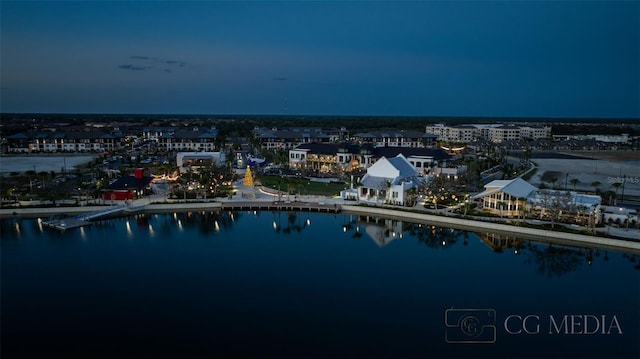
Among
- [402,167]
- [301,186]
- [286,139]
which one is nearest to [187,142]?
[286,139]

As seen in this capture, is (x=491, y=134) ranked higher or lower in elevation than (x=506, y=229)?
higher

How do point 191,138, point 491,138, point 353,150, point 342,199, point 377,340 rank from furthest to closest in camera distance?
1. point 491,138
2. point 191,138
3. point 353,150
4. point 342,199
5. point 377,340

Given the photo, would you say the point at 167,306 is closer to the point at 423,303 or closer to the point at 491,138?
the point at 423,303

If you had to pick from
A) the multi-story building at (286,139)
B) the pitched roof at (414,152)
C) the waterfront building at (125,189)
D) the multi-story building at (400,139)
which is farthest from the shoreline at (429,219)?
the multi-story building at (400,139)

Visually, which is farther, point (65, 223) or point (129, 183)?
point (129, 183)

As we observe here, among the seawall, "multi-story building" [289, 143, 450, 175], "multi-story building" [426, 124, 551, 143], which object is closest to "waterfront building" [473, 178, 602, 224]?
the seawall

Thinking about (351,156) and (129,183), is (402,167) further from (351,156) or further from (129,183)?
(129,183)

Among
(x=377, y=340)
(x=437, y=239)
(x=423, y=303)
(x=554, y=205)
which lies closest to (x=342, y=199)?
(x=437, y=239)
